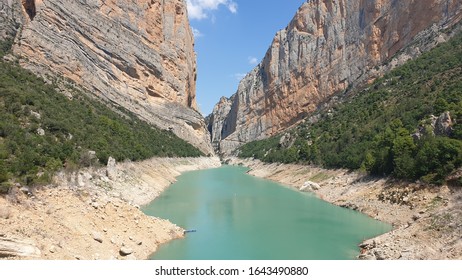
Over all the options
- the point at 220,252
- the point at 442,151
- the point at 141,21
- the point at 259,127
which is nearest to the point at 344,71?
the point at 259,127

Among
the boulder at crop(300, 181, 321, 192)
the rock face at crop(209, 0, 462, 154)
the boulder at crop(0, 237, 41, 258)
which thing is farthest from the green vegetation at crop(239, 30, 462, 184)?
the boulder at crop(0, 237, 41, 258)

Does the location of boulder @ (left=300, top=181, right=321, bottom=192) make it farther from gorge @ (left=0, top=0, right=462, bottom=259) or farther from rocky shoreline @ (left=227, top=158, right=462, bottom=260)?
gorge @ (left=0, top=0, right=462, bottom=259)

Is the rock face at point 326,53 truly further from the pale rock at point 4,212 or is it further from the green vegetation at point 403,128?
the pale rock at point 4,212

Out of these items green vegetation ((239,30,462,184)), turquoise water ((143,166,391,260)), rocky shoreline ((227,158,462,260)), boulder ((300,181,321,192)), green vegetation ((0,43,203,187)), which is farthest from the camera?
boulder ((300,181,321,192))

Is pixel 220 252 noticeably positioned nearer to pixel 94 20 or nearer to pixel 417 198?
pixel 417 198

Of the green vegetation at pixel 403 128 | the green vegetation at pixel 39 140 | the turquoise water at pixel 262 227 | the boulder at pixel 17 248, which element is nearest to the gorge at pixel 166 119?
the boulder at pixel 17 248

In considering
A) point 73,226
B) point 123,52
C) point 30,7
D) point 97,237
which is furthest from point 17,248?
point 123,52

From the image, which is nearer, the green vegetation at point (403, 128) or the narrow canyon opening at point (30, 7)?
the green vegetation at point (403, 128)

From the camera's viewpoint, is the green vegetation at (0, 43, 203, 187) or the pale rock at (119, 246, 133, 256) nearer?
the pale rock at (119, 246, 133, 256)
